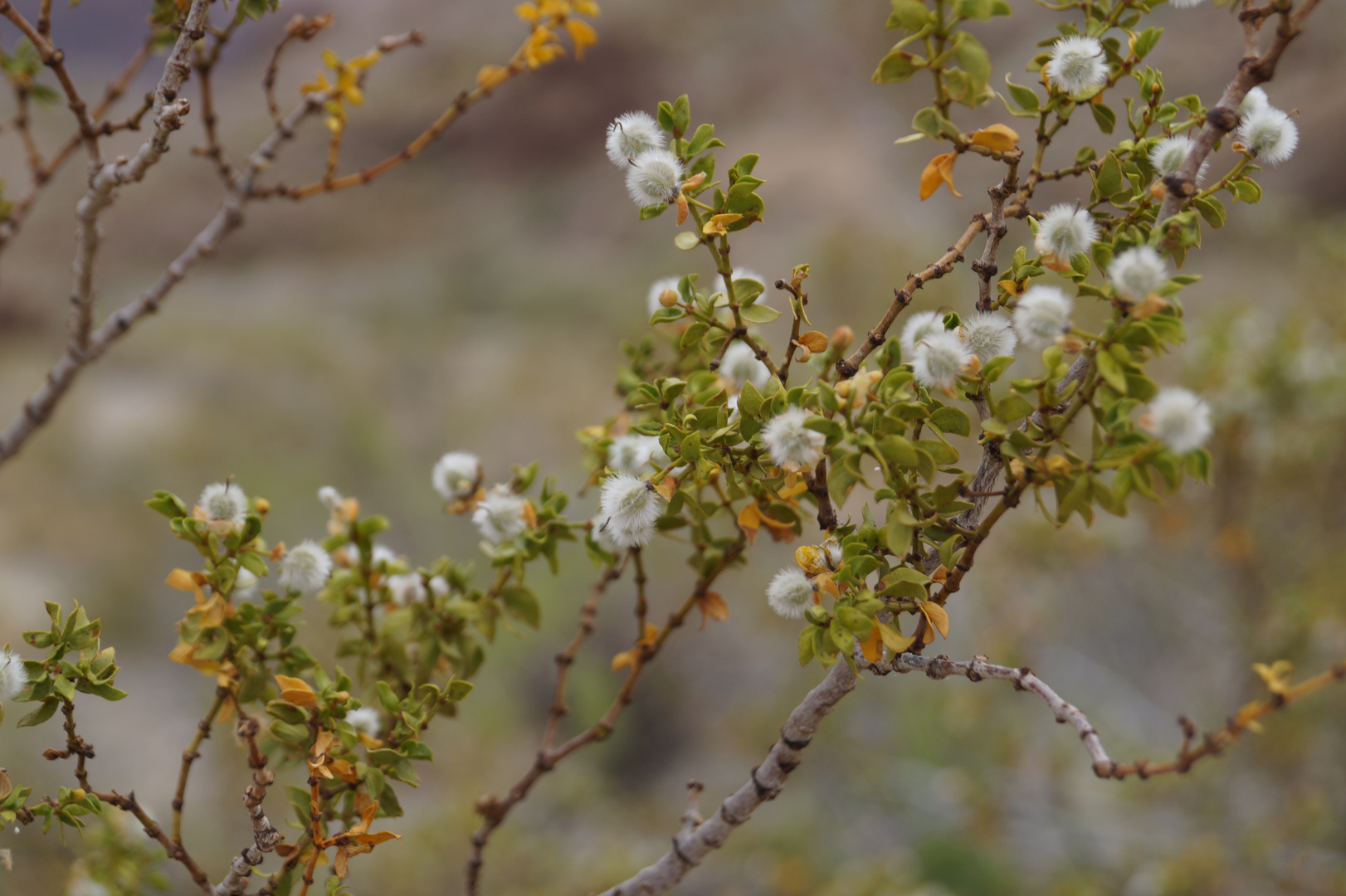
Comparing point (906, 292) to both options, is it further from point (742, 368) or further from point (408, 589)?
point (408, 589)

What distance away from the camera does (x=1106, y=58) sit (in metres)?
0.72

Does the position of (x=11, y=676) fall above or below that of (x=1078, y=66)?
below

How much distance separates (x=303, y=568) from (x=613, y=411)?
217 inches

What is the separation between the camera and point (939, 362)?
607 millimetres

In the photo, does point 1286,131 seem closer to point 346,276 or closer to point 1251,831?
point 1251,831

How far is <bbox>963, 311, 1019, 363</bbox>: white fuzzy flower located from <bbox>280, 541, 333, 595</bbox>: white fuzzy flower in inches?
24.8

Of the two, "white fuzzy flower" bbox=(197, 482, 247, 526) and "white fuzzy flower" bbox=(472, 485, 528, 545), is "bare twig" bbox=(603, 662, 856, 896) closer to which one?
"white fuzzy flower" bbox=(472, 485, 528, 545)

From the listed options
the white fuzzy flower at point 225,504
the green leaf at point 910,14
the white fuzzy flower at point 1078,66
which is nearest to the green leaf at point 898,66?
the green leaf at point 910,14

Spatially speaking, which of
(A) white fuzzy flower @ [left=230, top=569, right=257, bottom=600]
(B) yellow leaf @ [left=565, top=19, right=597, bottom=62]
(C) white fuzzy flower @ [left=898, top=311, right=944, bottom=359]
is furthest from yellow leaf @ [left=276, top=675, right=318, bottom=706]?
(B) yellow leaf @ [left=565, top=19, right=597, bottom=62]

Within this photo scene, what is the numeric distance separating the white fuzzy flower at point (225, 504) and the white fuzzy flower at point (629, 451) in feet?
1.09

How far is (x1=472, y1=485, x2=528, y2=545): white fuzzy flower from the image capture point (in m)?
0.85

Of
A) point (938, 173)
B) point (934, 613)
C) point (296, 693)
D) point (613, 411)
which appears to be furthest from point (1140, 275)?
point (613, 411)

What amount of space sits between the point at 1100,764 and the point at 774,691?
3.57 meters

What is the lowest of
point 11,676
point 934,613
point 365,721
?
point 11,676
